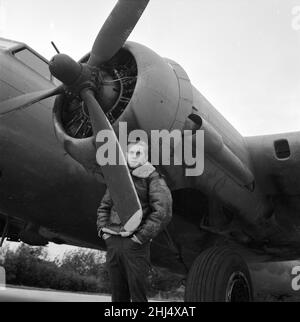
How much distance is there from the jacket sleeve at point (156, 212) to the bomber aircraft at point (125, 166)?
10cm

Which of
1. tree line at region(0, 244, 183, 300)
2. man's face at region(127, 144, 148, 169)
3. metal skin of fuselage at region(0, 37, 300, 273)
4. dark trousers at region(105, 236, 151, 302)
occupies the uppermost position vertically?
tree line at region(0, 244, 183, 300)

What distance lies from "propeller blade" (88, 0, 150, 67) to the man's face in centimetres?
105

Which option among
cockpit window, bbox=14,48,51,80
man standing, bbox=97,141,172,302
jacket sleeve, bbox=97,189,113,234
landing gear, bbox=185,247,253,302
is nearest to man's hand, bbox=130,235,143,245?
man standing, bbox=97,141,172,302

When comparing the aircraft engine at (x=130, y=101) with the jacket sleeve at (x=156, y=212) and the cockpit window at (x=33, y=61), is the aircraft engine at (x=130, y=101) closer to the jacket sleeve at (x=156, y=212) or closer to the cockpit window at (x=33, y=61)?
the jacket sleeve at (x=156, y=212)

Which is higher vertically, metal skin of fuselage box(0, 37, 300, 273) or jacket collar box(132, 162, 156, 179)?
metal skin of fuselage box(0, 37, 300, 273)

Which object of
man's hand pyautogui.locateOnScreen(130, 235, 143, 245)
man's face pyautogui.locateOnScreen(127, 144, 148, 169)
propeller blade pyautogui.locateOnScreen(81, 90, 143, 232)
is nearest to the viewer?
man's hand pyautogui.locateOnScreen(130, 235, 143, 245)

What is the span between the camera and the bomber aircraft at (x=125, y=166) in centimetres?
398

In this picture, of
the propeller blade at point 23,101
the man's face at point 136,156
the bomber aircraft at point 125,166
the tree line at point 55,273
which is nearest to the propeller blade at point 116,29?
the bomber aircraft at point 125,166

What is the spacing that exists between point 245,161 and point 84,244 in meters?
2.78

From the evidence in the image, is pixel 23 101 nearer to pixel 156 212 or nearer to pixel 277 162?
pixel 156 212

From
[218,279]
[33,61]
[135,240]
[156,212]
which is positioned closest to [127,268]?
[135,240]

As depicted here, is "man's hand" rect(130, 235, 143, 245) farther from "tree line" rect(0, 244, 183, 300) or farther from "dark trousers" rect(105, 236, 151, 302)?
"tree line" rect(0, 244, 183, 300)

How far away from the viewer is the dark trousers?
3105 mm
